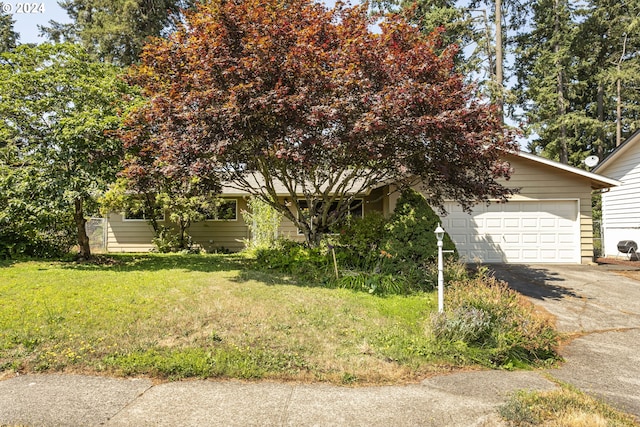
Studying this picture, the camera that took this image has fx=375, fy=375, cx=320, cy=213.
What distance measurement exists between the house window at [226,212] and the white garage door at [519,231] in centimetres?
787

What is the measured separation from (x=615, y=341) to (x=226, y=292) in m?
6.04

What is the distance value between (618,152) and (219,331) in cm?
1637

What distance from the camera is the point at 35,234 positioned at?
10.5 metres

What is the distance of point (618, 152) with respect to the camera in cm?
1440

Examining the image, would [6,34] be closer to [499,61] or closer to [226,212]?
[226,212]

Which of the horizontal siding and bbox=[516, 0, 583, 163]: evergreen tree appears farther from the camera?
bbox=[516, 0, 583, 163]: evergreen tree

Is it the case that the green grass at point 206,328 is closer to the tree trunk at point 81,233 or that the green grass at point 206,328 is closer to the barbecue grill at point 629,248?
the tree trunk at point 81,233

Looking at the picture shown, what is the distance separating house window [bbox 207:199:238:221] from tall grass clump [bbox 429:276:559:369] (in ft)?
34.8

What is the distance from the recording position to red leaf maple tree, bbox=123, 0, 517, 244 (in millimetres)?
6355

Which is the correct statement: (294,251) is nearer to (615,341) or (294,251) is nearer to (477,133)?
(477,133)

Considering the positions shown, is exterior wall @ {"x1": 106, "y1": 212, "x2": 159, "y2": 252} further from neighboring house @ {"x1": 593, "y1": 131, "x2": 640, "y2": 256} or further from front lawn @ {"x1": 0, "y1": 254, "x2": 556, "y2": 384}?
neighboring house @ {"x1": 593, "y1": 131, "x2": 640, "y2": 256}

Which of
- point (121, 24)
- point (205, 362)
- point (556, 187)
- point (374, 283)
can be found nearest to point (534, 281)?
point (556, 187)

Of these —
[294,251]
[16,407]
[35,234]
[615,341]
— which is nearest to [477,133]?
[615,341]

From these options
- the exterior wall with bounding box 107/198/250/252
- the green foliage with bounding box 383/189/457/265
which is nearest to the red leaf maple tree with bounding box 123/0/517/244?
the green foliage with bounding box 383/189/457/265
